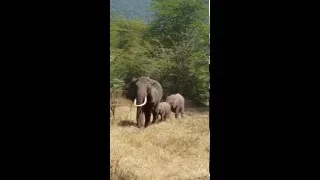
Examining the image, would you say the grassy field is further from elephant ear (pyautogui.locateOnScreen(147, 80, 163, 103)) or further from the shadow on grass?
elephant ear (pyautogui.locateOnScreen(147, 80, 163, 103))

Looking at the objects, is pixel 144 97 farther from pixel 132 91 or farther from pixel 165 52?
pixel 165 52

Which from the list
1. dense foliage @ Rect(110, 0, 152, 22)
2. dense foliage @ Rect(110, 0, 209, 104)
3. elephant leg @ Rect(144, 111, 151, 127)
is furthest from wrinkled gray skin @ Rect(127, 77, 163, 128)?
dense foliage @ Rect(110, 0, 152, 22)

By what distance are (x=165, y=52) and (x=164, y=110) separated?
1.15 metres

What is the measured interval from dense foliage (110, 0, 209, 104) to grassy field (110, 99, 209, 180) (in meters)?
0.55

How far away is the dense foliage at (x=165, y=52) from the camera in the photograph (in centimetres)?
629

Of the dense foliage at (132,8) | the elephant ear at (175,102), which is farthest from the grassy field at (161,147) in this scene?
the dense foliage at (132,8)

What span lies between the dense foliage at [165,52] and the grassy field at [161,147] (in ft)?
1.80

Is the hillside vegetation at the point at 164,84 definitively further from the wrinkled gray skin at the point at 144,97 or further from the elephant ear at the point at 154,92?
the elephant ear at the point at 154,92
